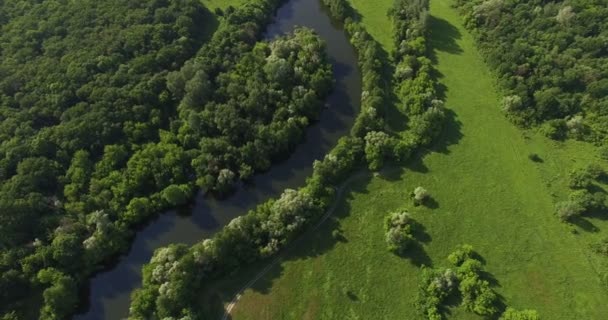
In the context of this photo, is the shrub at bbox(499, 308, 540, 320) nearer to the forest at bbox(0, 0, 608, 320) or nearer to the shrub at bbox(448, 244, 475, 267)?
the forest at bbox(0, 0, 608, 320)

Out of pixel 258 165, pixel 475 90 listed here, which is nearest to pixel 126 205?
pixel 258 165

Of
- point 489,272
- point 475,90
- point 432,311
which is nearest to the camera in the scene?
point 432,311

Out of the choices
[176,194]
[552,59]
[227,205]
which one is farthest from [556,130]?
[176,194]

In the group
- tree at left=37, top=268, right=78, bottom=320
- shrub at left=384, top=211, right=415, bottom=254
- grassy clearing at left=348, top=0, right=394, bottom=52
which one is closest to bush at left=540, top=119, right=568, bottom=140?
shrub at left=384, top=211, right=415, bottom=254

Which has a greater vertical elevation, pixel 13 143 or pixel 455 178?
pixel 13 143

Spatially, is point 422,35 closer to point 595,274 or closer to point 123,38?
point 595,274

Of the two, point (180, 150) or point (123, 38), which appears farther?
point (123, 38)
